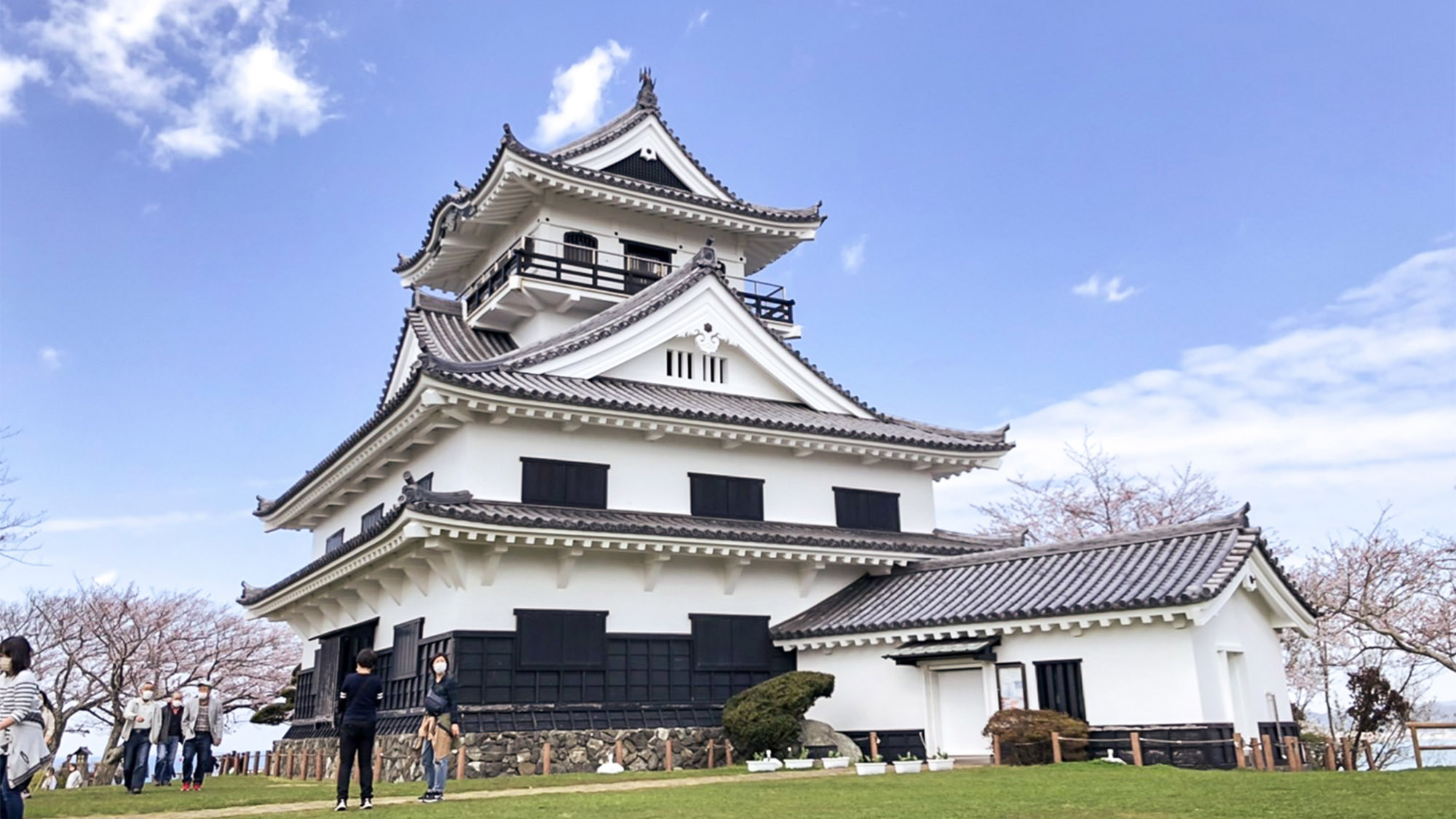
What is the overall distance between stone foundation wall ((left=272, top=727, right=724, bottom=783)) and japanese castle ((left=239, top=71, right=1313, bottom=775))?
17 centimetres

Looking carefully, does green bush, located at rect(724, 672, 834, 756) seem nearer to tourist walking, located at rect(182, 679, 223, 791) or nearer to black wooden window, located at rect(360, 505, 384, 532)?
tourist walking, located at rect(182, 679, 223, 791)

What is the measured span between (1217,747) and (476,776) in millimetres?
12022

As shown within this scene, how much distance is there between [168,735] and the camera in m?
18.4

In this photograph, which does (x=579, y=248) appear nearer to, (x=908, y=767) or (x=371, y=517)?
(x=371, y=517)

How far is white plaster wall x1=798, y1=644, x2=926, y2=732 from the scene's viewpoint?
2141cm

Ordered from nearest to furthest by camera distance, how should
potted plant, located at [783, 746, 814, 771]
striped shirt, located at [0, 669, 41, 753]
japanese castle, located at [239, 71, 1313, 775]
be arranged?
striped shirt, located at [0, 669, 41, 753] → japanese castle, located at [239, 71, 1313, 775] → potted plant, located at [783, 746, 814, 771]

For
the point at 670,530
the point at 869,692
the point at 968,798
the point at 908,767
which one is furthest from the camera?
the point at 869,692

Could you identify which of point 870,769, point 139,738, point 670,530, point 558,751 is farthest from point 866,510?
point 139,738

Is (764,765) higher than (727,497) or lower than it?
lower

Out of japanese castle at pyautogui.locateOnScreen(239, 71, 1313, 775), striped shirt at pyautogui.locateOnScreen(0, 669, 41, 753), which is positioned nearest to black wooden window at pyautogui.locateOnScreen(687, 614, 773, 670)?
japanese castle at pyautogui.locateOnScreen(239, 71, 1313, 775)

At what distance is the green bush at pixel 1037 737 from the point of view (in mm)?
17891

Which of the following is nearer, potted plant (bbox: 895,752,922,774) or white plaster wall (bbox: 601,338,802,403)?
potted plant (bbox: 895,752,922,774)

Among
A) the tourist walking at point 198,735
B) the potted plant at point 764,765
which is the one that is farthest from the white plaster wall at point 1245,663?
the tourist walking at point 198,735

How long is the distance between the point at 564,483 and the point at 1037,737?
10.3 metres
